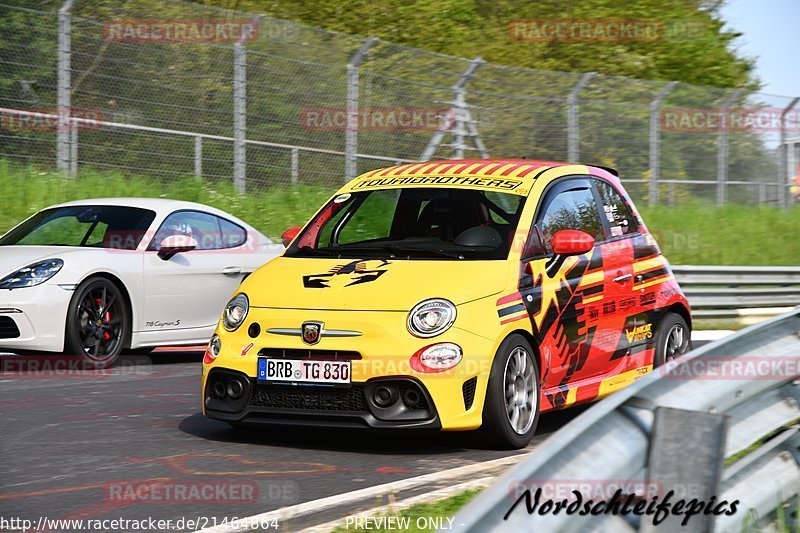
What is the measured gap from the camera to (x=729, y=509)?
3072 mm

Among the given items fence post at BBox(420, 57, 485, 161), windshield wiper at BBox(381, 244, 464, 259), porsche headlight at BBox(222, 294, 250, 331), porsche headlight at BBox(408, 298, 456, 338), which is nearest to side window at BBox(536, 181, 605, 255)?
windshield wiper at BBox(381, 244, 464, 259)

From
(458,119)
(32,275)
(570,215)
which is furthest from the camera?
(458,119)

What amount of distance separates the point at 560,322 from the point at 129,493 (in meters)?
2.87

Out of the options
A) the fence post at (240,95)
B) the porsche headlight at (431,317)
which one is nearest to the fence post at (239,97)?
the fence post at (240,95)

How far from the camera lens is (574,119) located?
2219 centimetres

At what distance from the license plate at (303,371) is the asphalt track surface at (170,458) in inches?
15.9

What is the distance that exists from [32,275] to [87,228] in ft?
3.34

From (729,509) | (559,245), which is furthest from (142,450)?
(729,509)

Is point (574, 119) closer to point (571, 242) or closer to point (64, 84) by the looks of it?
point (64, 84)

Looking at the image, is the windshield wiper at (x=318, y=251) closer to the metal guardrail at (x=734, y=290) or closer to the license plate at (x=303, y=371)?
the license plate at (x=303, y=371)

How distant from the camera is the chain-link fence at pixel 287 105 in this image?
1636cm

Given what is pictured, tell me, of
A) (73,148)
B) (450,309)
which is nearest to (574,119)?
(73,148)

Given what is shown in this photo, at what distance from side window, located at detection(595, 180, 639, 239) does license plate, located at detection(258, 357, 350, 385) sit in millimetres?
2550

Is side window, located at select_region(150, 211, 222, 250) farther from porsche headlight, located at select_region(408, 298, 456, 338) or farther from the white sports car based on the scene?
porsche headlight, located at select_region(408, 298, 456, 338)
